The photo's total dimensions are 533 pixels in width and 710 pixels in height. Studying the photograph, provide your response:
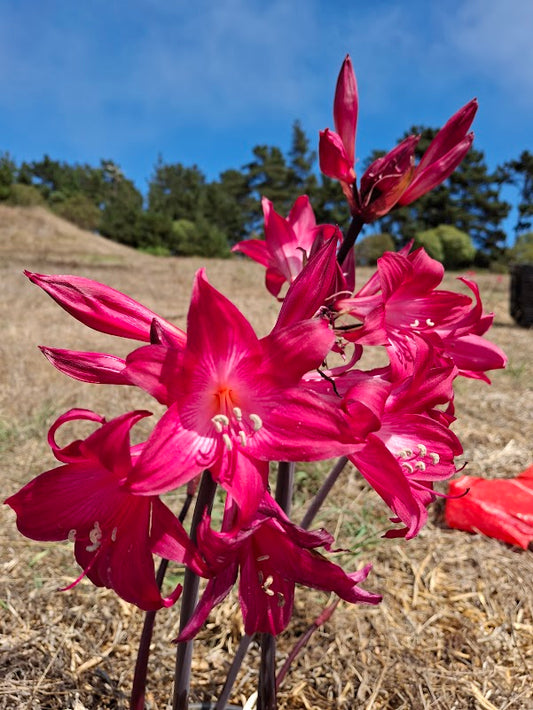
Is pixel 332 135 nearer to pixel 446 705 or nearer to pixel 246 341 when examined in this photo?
pixel 246 341

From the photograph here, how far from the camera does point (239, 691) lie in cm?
153

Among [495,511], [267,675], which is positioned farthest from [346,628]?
[495,511]

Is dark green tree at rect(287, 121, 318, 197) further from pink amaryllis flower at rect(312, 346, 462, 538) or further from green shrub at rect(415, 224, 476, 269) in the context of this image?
pink amaryllis flower at rect(312, 346, 462, 538)

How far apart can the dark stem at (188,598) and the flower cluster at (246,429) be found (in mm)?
13

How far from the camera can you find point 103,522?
2.46 ft

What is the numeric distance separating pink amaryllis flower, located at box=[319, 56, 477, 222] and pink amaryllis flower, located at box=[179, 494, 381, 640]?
60cm

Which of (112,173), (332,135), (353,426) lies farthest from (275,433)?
(112,173)

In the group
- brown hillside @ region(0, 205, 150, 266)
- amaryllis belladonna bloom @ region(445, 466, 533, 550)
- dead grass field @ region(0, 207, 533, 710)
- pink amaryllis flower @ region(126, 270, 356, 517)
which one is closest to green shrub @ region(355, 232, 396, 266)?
brown hillside @ region(0, 205, 150, 266)

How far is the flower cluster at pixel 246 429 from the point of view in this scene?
2.18ft

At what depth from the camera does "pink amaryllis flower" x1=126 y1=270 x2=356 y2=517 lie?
2.11ft

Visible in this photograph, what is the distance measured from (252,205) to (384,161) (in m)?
38.9

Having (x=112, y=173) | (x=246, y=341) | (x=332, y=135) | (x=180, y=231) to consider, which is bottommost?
(x=246, y=341)

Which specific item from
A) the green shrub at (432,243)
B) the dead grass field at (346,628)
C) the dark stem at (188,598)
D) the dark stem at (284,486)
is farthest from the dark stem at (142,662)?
the green shrub at (432,243)

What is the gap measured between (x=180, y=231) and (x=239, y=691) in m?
25.8
